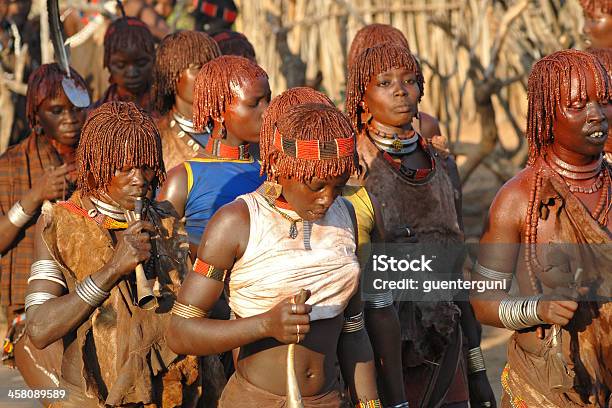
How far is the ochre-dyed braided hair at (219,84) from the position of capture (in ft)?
19.8

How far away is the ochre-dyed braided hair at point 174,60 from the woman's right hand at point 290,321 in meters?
3.53

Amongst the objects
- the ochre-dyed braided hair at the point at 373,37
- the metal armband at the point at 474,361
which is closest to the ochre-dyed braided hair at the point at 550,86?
the metal armband at the point at 474,361

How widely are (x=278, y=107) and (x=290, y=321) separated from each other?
1037mm

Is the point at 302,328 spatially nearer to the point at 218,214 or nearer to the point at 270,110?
the point at 218,214

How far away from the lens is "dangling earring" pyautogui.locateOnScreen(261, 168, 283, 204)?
4.34 m

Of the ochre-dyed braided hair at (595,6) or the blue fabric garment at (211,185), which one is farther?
the ochre-dyed braided hair at (595,6)

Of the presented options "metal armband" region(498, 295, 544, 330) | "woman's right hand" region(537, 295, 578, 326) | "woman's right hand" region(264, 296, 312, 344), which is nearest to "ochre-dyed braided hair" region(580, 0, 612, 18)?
"metal armband" region(498, 295, 544, 330)

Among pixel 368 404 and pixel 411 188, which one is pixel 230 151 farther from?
pixel 368 404

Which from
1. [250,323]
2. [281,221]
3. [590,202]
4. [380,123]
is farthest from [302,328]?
[380,123]

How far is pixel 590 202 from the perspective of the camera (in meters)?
4.70

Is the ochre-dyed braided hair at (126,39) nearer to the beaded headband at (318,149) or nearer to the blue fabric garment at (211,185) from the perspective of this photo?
the blue fabric garment at (211,185)

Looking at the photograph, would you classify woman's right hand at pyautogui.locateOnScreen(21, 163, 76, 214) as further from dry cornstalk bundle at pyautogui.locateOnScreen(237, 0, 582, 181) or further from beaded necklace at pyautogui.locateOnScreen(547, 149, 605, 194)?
dry cornstalk bundle at pyautogui.locateOnScreen(237, 0, 582, 181)

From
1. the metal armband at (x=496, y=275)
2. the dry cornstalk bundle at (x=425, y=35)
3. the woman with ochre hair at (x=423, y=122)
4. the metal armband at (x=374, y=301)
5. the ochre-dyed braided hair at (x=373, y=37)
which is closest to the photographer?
the metal armband at (x=496, y=275)

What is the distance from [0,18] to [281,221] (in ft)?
25.8
